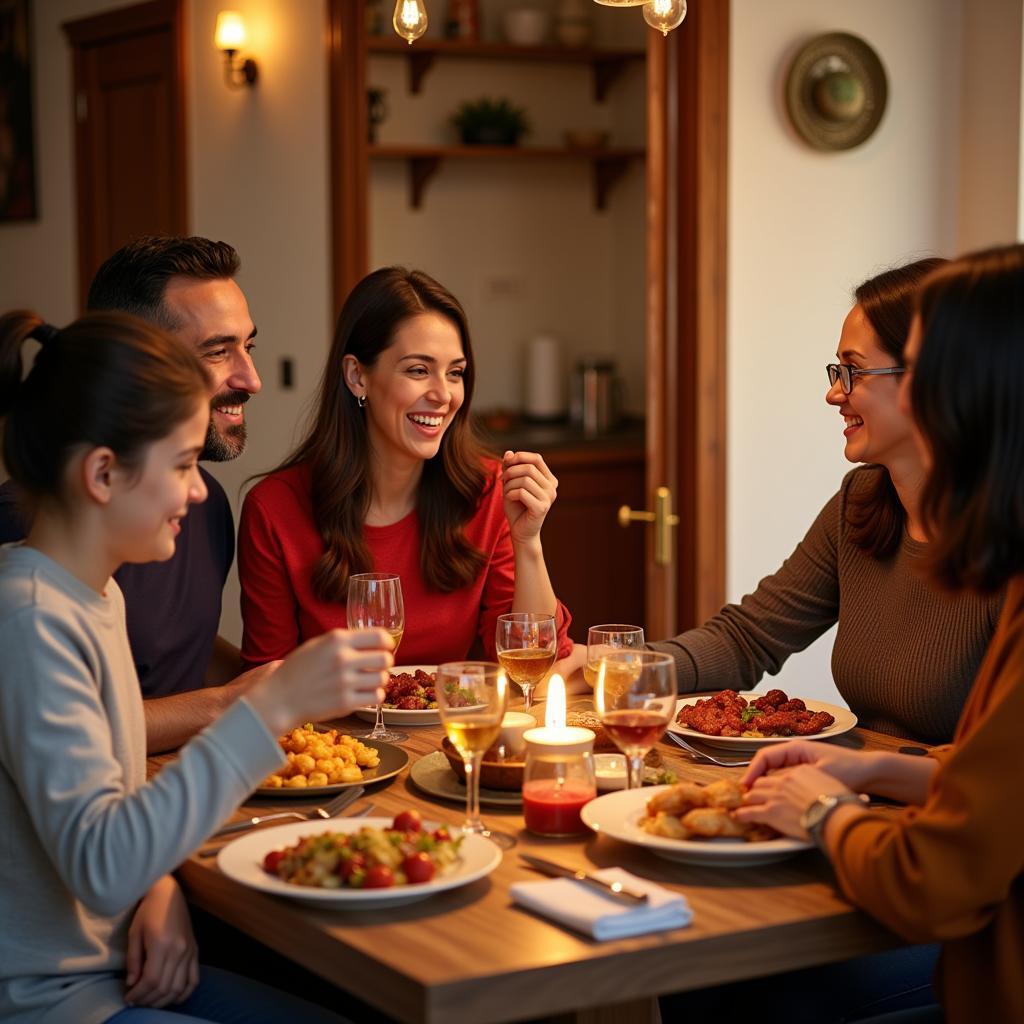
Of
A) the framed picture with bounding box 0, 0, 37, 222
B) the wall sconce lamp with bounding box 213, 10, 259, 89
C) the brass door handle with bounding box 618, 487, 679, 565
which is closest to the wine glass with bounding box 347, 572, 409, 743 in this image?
the brass door handle with bounding box 618, 487, 679, 565

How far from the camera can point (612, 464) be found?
4.76 m

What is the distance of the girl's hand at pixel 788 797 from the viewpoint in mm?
1619

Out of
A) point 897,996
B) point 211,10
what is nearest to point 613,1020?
point 897,996

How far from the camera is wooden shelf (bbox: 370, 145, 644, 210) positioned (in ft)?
16.6

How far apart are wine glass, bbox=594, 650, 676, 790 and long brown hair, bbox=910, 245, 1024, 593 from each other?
34 cm

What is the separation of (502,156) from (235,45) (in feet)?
3.24

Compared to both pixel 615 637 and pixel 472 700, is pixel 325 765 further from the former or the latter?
pixel 615 637

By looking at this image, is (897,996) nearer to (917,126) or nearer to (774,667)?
(774,667)

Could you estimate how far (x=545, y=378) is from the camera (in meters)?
5.49

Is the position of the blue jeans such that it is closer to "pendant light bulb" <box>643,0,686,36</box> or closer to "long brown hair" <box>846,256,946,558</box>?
"long brown hair" <box>846,256,946,558</box>

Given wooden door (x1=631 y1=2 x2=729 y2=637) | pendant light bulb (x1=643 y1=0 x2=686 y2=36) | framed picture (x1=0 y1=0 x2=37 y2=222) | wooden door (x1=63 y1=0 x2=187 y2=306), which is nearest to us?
pendant light bulb (x1=643 y1=0 x2=686 y2=36)

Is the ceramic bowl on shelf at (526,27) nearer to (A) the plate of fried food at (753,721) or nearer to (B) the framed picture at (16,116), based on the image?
(B) the framed picture at (16,116)

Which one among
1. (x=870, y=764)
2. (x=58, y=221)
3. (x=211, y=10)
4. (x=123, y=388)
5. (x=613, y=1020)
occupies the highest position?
(x=211, y=10)

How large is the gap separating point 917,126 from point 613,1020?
304cm
